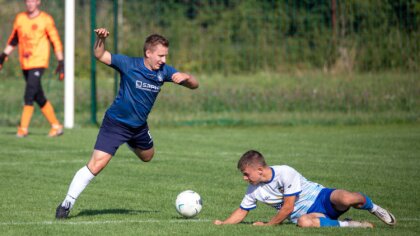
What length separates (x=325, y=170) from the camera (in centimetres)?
1201

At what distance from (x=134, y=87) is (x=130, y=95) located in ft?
0.30

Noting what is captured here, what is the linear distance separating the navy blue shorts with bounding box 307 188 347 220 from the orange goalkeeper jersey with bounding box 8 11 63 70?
29.1 feet

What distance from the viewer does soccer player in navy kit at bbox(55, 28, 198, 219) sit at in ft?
28.1

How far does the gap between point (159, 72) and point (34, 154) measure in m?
5.47

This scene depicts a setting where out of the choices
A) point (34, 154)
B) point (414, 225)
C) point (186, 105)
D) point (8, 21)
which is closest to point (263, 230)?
point (414, 225)

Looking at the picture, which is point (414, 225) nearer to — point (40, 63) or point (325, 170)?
point (325, 170)

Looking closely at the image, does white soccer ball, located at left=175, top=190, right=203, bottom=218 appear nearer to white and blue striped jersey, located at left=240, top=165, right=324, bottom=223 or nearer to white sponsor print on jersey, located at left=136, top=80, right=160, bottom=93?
white and blue striped jersey, located at left=240, top=165, right=324, bottom=223

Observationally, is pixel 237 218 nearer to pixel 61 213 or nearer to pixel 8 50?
pixel 61 213

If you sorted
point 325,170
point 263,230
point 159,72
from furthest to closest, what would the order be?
point 325,170 → point 159,72 → point 263,230

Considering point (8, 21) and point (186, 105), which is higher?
point (8, 21)

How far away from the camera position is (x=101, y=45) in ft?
27.7

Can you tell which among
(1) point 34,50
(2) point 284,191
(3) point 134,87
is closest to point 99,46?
(3) point 134,87

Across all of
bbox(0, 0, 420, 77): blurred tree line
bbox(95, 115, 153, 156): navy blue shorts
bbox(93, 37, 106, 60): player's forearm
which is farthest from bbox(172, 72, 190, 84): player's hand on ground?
bbox(0, 0, 420, 77): blurred tree line

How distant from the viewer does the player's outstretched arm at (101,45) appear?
8.28m
